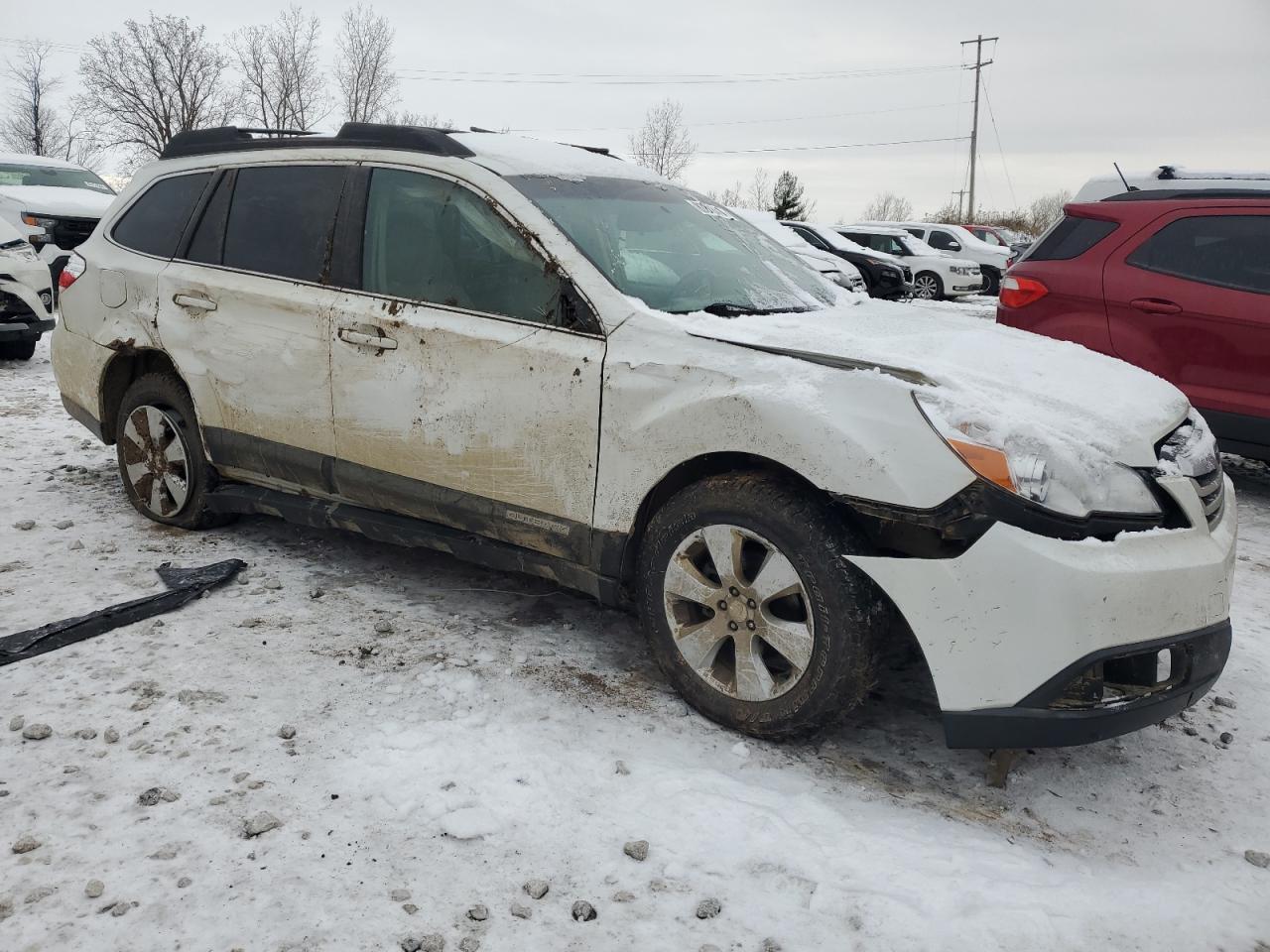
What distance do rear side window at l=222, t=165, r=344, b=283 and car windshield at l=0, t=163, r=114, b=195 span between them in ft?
36.7

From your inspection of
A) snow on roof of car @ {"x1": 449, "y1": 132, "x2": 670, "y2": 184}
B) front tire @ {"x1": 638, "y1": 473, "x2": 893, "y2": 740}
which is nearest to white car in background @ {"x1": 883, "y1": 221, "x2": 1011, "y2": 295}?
snow on roof of car @ {"x1": 449, "y1": 132, "x2": 670, "y2": 184}

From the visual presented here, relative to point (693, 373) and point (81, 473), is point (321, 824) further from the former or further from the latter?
point (81, 473)

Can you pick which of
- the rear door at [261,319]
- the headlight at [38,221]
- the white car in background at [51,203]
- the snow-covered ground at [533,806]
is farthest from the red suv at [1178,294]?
the headlight at [38,221]

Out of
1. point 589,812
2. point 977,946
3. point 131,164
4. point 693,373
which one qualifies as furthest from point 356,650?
point 131,164

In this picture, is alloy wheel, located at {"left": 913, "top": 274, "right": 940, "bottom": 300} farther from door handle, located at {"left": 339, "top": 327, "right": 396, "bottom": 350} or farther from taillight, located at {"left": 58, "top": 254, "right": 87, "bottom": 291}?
door handle, located at {"left": 339, "top": 327, "right": 396, "bottom": 350}

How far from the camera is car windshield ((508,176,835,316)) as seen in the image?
11.3ft

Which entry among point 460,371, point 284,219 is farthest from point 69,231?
point 460,371

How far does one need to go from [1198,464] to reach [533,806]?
212 centimetres

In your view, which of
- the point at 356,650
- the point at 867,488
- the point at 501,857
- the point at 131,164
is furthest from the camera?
the point at 131,164

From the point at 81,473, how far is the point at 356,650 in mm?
3158

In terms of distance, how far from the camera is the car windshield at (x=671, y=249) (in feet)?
11.3

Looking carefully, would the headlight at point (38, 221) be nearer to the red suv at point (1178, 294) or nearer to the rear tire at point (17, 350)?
the rear tire at point (17, 350)

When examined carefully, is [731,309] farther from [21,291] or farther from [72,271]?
[21,291]

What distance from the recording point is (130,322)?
465cm
